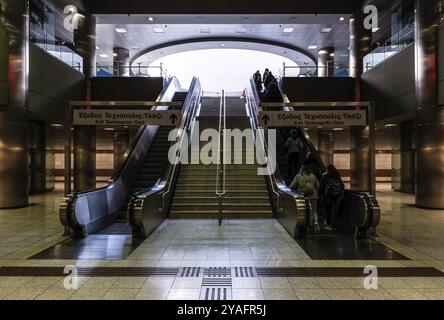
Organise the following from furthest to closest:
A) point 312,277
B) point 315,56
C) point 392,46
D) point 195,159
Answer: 1. point 315,56
2. point 392,46
3. point 195,159
4. point 312,277

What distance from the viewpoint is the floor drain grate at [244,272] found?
16.5 ft

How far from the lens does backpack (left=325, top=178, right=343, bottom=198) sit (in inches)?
309

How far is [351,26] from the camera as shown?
17.6 m

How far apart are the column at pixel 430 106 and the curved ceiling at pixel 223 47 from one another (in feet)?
45.0

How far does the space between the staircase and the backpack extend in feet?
7.87

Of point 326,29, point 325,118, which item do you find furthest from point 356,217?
point 326,29

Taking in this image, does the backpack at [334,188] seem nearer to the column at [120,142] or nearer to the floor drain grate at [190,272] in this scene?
the floor drain grate at [190,272]

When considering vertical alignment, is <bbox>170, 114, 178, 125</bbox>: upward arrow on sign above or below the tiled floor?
above

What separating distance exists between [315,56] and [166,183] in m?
21.4

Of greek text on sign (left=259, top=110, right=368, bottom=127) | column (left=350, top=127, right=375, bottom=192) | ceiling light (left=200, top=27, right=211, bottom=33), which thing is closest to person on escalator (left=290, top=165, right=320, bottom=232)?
greek text on sign (left=259, top=110, right=368, bottom=127)

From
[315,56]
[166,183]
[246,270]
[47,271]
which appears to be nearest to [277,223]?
[166,183]

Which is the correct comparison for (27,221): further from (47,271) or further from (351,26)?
(351,26)

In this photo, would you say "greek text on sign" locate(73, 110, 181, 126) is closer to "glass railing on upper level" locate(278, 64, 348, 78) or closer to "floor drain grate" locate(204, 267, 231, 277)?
"floor drain grate" locate(204, 267, 231, 277)

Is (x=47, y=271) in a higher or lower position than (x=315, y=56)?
lower
